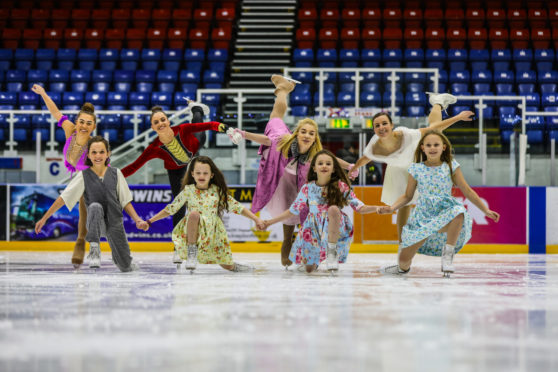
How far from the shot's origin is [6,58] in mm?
15430

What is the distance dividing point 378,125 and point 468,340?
3.59 meters

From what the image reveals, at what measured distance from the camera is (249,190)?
9.32 metres

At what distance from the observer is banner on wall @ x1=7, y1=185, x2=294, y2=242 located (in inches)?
371

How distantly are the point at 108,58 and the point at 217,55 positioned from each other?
2232 millimetres

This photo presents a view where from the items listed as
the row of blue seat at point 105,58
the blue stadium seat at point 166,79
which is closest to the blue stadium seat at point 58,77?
the row of blue seat at point 105,58

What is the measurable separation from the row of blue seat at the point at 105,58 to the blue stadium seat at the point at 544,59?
20.5 ft

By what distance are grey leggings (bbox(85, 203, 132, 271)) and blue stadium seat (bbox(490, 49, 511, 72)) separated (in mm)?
10768

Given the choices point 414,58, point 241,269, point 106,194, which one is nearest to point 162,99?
point 414,58

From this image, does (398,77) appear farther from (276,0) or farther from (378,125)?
(276,0)

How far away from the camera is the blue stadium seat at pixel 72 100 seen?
43.8 feet

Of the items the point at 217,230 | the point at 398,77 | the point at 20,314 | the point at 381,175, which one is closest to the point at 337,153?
the point at 381,175

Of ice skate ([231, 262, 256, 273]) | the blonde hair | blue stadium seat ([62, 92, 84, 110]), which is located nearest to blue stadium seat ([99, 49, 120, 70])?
blue stadium seat ([62, 92, 84, 110])

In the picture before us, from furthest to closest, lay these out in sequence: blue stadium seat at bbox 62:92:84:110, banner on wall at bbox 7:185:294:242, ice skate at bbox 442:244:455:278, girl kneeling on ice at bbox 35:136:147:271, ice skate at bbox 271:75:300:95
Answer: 1. blue stadium seat at bbox 62:92:84:110
2. banner on wall at bbox 7:185:294:242
3. ice skate at bbox 271:75:300:95
4. girl kneeling on ice at bbox 35:136:147:271
5. ice skate at bbox 442:244:455:278

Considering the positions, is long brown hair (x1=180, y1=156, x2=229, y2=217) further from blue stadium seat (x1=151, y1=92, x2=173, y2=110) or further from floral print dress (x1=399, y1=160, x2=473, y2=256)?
blue stadium seat (x1=151, y1=92, x2=173, y2=110)
